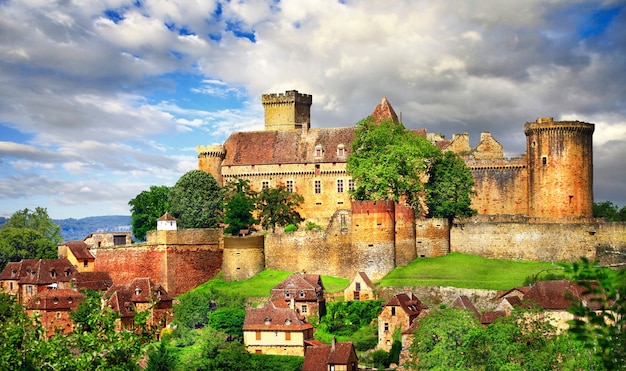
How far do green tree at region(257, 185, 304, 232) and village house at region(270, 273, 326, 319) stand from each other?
8.99 metres

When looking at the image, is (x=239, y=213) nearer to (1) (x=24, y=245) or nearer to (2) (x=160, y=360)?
(2) (x=160, y=360)

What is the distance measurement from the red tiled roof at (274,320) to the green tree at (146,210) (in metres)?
19.6

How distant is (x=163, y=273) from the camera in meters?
67.2

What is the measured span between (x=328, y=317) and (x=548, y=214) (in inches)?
768

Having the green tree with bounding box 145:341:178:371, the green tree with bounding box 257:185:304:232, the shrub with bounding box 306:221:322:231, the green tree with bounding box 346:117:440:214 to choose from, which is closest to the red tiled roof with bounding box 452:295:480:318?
the green tree with bounding box 346:117:440:214

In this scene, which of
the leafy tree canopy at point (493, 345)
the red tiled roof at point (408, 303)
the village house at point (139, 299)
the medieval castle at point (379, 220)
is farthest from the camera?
the village house at point (139, 299)

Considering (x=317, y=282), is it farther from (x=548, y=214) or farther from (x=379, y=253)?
(x=548, y=214)

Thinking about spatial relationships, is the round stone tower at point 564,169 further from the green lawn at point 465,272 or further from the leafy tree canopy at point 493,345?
the leafy tree canopy at point 493,345

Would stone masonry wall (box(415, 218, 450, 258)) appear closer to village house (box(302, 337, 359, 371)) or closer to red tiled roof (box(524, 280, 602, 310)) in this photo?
red tiled roof (box(524, 280, 602, 310))

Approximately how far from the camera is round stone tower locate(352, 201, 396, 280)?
61.6m

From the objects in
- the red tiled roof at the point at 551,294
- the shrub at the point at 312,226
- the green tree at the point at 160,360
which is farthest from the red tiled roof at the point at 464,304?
the green tree at the point at 160,360

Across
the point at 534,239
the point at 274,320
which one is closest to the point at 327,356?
the point at 274,320

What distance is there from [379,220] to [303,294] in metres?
7.43

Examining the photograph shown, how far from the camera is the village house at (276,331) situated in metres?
56.9
